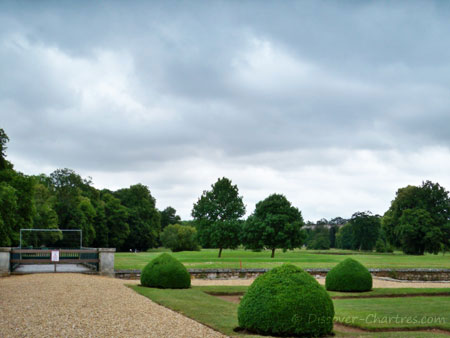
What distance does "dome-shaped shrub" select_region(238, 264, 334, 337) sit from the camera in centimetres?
898

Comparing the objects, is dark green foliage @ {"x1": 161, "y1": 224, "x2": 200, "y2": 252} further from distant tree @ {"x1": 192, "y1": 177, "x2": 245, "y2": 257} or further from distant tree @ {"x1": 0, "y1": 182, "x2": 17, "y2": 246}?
distant tree @ {"x1": 0, "y1": 182, "x2": 17, "y2": 246}

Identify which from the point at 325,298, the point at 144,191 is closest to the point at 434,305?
the point at 325,298

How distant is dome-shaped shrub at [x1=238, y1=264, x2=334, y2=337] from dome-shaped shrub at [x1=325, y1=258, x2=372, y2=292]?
1079 cm

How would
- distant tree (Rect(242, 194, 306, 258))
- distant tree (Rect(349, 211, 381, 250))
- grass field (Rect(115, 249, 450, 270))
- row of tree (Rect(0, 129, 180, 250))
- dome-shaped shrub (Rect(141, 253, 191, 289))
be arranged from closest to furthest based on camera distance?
dome-shaped shrub (Rect(141, 253, 191, 289)) → grass field (Rect(115, 249, 450, 270)) → distant tree (Rect(242, 194, 306, 258)) → row of tree (Rect(0, 129, 180, 250)) → distant tree (Rect(349, 211, 381, 250))

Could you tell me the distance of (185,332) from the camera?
29.5 feet

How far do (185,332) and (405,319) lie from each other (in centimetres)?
627

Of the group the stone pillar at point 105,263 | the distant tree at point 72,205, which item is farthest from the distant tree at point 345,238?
the stone pillar at point 105,263

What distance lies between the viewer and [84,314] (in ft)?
34.7

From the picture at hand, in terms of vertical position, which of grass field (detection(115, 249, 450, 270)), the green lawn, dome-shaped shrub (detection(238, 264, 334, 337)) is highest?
dome-shaped shrub (detection(238, 264, 334, 337))

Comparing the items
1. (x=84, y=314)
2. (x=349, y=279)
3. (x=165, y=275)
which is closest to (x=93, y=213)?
(x=165, y=275)

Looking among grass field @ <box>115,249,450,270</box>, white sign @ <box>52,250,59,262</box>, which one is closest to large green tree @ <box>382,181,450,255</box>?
grass field @ <box>115,249,450,270</box>

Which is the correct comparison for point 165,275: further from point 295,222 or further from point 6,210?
point 295,222

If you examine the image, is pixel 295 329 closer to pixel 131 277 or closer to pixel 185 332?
pixel 185 332

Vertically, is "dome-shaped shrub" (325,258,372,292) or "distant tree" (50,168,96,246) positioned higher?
"distant tree" (50,168,96,246)
